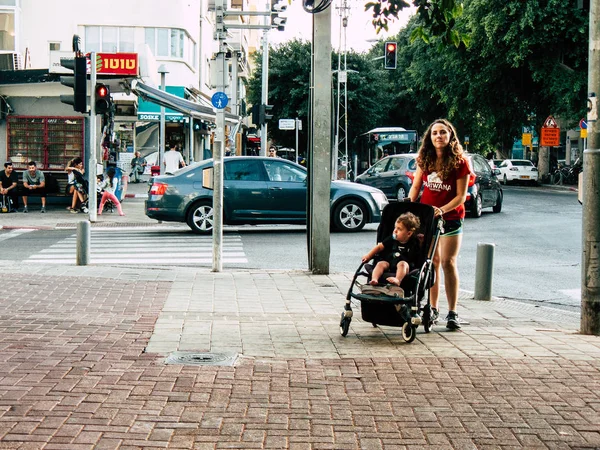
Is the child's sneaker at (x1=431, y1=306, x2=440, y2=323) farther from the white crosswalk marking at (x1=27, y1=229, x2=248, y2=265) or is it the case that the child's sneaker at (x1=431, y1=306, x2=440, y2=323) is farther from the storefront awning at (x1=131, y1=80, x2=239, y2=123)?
the storefront awning at (x1=131, y1=80, x2=239, y2=123)

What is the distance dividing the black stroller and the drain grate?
1.24 m

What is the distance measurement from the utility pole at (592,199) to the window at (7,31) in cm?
3797

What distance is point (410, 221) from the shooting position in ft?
25.5

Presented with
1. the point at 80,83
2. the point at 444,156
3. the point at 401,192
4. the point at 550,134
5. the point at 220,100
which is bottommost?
the point at 401,192

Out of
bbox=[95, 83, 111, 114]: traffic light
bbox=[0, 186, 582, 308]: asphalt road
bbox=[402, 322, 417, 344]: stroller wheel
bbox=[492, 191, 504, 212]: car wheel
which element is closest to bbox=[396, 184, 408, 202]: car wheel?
bbox=[0, 186, 582, 308]: asphalt road

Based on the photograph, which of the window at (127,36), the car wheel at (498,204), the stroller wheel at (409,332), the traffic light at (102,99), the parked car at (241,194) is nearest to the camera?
the stroller wheel at (409,332)

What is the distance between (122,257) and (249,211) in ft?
14.5

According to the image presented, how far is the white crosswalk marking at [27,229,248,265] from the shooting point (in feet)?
48.1

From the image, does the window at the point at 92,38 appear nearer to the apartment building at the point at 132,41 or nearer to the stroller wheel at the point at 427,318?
the apartment building at the point at 132,41

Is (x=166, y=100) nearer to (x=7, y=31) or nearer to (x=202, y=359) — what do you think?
(x=7, y=31)

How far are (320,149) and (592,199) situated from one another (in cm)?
478

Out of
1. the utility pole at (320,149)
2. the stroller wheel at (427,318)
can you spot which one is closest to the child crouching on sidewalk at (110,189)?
the utility pole at (320,149)

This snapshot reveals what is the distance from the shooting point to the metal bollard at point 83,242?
1297 centimetres

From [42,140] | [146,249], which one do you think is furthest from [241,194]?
[42,140]
